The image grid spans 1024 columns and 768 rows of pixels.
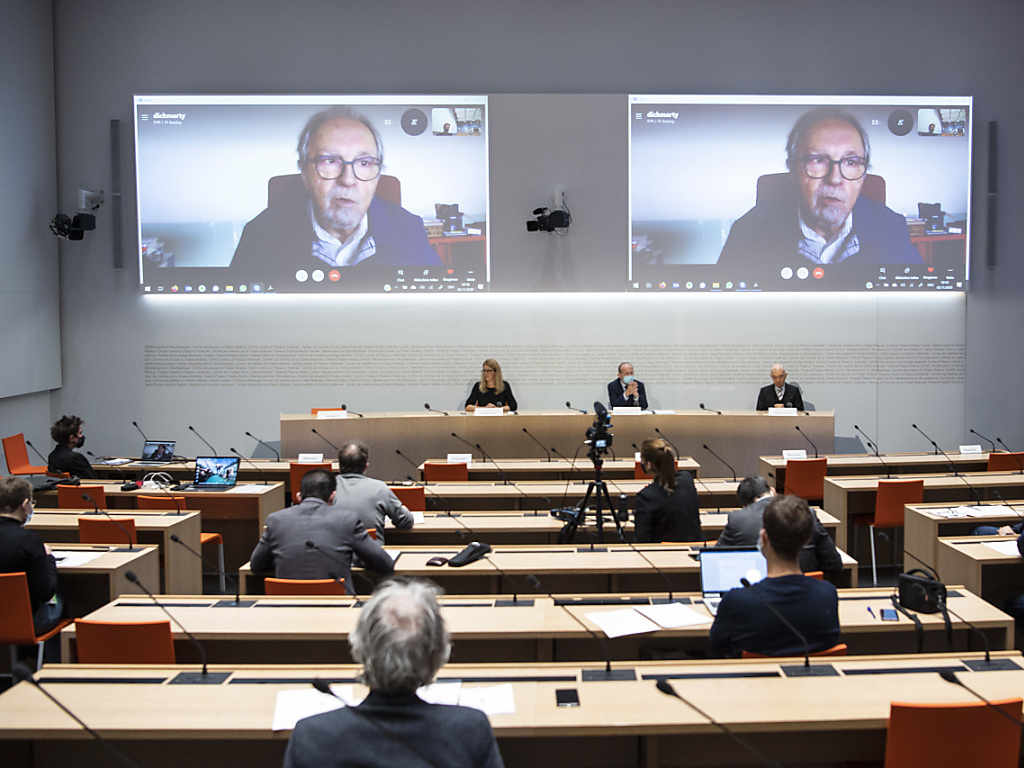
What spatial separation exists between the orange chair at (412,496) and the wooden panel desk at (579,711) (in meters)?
2.67

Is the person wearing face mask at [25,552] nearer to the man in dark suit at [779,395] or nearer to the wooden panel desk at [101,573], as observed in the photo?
the wooden panel desk at [101,573]

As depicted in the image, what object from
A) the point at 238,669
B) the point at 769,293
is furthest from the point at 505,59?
the point at 238,669

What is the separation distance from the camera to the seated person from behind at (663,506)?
4.44 metres

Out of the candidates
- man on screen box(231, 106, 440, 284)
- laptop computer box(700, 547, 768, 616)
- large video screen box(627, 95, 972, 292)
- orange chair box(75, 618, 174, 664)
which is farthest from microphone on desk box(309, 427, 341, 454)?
laptop computer box(700, 547, 768, 616)

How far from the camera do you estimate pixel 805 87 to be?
908cm

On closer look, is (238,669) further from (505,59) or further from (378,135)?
(505,59)

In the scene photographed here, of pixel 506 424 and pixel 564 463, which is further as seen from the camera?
pixel 506 424

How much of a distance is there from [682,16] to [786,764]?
8.49 metres

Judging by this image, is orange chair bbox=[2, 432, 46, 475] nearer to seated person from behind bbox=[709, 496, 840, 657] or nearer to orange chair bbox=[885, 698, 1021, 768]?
seated person from behind bbox=[709, 496, 840, 657]

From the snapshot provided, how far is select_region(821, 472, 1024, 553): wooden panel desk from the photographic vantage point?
5926mm

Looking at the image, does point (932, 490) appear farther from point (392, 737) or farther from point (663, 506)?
point (392, 737)

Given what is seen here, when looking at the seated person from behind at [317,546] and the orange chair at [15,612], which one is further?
the seated person from behind at [317,546]

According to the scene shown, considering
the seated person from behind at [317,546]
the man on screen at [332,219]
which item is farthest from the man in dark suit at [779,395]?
the seated person from behind at [317,546]

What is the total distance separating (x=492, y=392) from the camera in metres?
8.59
